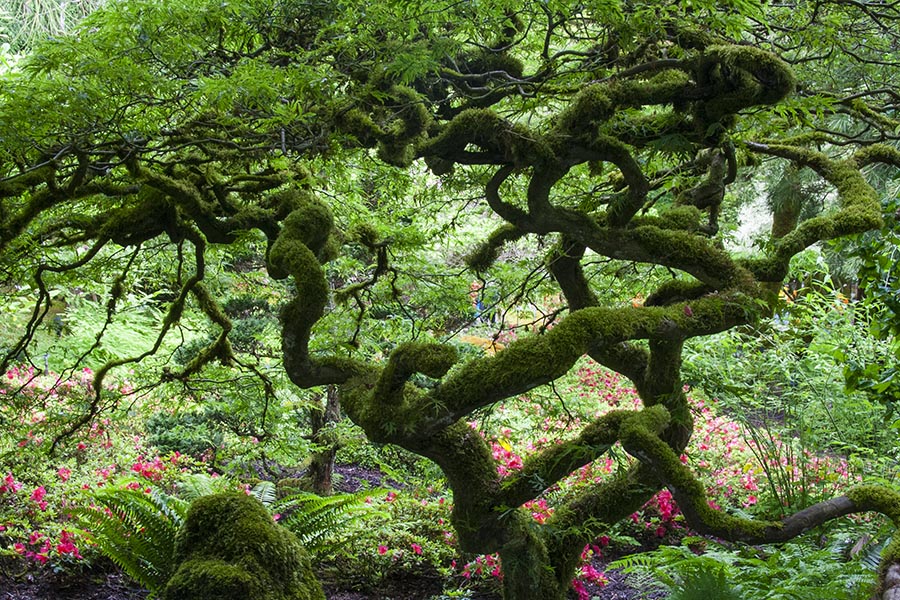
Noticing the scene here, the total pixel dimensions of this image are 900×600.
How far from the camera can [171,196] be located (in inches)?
132

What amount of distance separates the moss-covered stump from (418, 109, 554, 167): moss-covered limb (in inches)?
74.9

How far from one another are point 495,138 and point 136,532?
3179mm

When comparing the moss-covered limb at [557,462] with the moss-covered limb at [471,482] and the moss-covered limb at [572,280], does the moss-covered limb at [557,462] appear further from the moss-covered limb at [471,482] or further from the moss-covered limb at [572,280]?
the moss-covered limb at [572,280]

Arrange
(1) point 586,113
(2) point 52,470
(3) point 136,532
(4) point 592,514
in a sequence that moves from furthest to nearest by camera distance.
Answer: (2) point 52,470, (3) point 136,532, (4) point 592,514, (1) point 586,113

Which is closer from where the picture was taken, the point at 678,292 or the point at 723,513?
the point at 723,513

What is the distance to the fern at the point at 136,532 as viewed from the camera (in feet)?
13.7

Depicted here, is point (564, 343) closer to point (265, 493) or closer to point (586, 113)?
point (586, 113)

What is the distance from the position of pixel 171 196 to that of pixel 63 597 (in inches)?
113

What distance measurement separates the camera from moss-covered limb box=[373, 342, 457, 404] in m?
2.52

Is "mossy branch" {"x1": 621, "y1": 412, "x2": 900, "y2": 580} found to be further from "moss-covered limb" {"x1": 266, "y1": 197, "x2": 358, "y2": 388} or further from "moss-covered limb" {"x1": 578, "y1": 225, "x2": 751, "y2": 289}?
"moss-covered limb" {"x1": 266, "y1": 197, "x2": 358, "y2": 388}

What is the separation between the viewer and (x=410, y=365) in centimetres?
261

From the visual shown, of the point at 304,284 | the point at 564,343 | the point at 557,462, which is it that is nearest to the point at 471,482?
the point at 557,462

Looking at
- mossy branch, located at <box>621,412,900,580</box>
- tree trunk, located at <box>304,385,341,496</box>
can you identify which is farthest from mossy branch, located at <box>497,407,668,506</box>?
tree trunk, located at <box>304,385,341,496</box>

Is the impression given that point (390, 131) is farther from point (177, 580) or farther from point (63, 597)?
point (63, 597)
